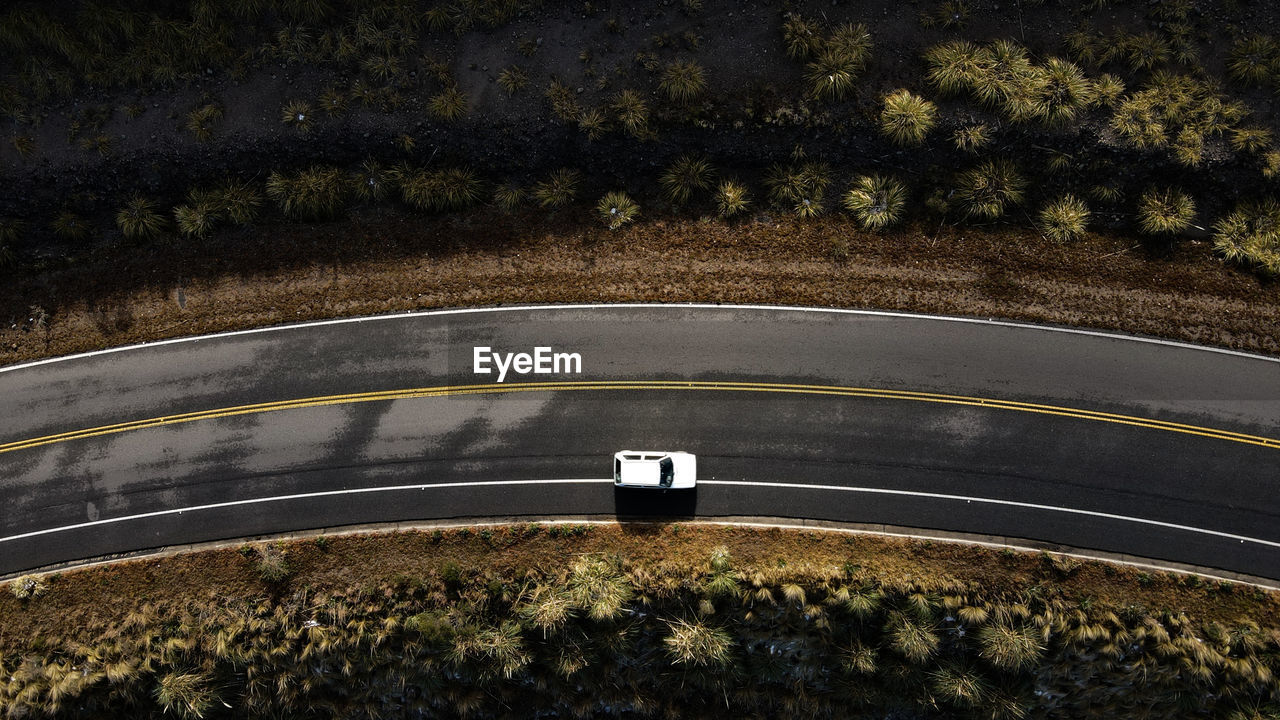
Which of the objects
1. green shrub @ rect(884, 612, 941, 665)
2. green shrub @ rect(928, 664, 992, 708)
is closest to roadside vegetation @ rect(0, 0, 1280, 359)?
green shrub @ rect(884, 612, 941, 665)

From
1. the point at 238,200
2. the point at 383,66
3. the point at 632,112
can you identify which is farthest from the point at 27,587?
the point at 632,112

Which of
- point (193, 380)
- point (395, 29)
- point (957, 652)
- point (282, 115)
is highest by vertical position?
point (395, 29)

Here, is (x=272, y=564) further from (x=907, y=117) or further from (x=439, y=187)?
(x=907, y=117)

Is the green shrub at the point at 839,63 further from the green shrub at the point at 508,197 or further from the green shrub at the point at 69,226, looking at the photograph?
the green shrub at the point at 69,226

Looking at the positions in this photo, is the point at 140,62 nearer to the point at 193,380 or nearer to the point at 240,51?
the point at 240,51

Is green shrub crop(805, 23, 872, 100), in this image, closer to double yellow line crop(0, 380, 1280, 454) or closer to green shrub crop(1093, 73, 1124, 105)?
green shrub crop(1093, 73, 1124, 105)

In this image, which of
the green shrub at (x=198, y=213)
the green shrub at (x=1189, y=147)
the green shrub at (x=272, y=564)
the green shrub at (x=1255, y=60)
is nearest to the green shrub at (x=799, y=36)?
the green shrub at (x=1189, y=147)

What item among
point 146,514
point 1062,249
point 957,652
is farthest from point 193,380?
point 1062,249
